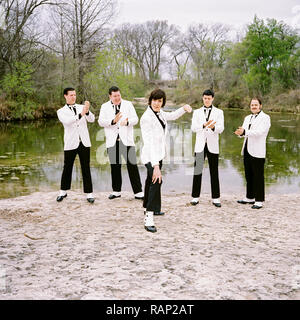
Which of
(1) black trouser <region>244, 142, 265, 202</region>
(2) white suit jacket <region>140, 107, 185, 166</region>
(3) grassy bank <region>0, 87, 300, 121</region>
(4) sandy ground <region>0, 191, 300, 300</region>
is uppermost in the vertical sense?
(3) grassy bank <region>0, 87, 300, 121</region>

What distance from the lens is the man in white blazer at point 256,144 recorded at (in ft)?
19.4

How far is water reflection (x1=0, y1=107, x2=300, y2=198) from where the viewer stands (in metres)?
8.34

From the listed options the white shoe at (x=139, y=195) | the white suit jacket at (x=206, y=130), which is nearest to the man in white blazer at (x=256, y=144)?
the white suit jacket at (x=206, y=130)

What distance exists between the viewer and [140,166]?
10.7m

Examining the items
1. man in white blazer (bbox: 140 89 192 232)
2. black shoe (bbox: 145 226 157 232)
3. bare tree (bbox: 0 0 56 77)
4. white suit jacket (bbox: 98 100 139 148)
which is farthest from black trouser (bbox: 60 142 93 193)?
bare tree (bbox: 0 0 56 77)

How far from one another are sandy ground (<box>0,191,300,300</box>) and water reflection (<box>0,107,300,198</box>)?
84.2 inches

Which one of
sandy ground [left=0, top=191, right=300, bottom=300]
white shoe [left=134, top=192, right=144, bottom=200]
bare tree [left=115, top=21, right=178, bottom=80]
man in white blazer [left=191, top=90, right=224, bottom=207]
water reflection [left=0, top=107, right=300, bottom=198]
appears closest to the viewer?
sandy ground [left=0, top=191, right=300, bottom=300]

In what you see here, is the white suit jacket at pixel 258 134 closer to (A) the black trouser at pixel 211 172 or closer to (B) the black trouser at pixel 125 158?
(A) the black trouser at pixel 211 172

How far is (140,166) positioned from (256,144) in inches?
206

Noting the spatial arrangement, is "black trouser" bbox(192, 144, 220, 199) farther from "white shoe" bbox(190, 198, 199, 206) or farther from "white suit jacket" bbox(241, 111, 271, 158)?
"white suit jacket" bbox(241, 111, 271, 158)

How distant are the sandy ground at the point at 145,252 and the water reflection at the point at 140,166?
2140 millimetres

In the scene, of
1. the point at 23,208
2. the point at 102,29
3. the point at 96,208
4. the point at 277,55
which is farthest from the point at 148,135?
the point at 277,55
